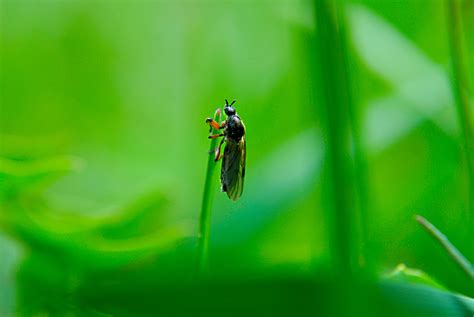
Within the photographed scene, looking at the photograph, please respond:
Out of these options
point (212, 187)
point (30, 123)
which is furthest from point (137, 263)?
point (30, 123)

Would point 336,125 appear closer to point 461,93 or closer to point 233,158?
point 461,93

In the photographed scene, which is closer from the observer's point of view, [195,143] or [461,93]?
[461,93]

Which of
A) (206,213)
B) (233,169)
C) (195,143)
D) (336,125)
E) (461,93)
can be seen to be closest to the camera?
(336,125)

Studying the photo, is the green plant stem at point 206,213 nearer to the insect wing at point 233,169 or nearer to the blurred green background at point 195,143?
the blurred green background at point 195,143

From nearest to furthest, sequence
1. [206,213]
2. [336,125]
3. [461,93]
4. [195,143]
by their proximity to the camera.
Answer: [336,125] < [206,213] < [461,93] < [195,143]

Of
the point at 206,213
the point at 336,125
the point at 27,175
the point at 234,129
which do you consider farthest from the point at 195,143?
the point at 336,125

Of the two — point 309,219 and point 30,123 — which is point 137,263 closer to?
point 309,219

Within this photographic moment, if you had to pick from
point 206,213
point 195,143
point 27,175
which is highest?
point 195,143
